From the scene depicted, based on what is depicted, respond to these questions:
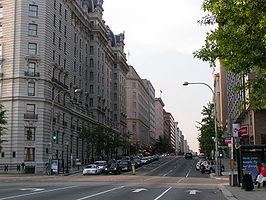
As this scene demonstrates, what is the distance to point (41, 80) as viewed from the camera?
205 feet

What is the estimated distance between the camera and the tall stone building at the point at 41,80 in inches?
2387

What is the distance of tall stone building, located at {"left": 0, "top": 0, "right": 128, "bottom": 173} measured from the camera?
60.6 m

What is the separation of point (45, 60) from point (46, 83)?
3.54 meters

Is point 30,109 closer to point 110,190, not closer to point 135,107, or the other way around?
point 110,190

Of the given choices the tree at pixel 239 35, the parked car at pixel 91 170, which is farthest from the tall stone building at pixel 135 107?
the tree at pixel 239 35

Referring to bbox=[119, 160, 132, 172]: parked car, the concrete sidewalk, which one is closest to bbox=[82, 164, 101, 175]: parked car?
bbox=[119, 160, 132, 172]: parked car

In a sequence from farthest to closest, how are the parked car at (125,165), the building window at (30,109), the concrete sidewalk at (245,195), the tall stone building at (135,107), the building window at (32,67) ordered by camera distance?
the tall stone building at (135,107)
the building window at (32,67)
the building window at (30,109)
the parked car at (125,165)
the concrete sidewalk at (245,195)

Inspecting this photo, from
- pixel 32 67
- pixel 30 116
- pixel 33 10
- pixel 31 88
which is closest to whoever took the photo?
pixel 30 116

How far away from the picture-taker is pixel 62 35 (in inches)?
2822

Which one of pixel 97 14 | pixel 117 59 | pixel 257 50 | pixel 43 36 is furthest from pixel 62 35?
pixel 257 50

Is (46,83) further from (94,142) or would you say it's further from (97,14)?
(97,14)

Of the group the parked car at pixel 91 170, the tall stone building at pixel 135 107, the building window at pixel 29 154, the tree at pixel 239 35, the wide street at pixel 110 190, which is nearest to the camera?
the tree at pixel 239 35

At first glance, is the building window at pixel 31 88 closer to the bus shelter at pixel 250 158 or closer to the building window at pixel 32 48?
the building window at pixel 32 48

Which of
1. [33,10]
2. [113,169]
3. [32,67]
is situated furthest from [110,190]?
[33,10]
